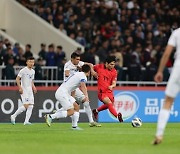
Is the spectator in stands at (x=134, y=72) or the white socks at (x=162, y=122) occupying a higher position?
the spectator in stands at (x=134, y=72)

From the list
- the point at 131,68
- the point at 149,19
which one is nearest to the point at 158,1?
the point at 149,19

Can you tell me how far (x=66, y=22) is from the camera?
34000mm

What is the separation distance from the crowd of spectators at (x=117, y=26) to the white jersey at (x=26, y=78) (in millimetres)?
6331

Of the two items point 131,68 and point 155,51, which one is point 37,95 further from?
point 155,51

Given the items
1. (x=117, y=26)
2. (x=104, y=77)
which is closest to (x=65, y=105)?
(x=104, y=77)

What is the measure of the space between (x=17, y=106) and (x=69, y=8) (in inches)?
329

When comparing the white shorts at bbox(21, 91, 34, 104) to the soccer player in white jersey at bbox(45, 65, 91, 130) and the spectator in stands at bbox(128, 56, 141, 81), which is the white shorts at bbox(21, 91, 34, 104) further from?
the spectator in stands at bbox(128, 56, 141, 81)

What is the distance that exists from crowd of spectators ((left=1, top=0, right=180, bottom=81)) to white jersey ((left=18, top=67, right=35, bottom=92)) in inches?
249

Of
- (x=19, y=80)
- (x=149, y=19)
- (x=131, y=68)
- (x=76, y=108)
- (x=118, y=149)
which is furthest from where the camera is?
(x=149, y=19)

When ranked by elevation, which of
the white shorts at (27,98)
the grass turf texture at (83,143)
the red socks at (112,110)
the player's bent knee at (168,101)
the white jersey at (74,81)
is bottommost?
the grass turf texture at (83,143)

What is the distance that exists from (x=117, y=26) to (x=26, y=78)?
10.8m

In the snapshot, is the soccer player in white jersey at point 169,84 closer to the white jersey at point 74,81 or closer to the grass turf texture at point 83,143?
the grass turf texture at point 83,143

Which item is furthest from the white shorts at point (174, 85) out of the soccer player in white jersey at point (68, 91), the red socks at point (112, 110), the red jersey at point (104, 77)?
the red jersey at point (104, 77)

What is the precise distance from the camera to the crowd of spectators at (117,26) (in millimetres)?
31714
